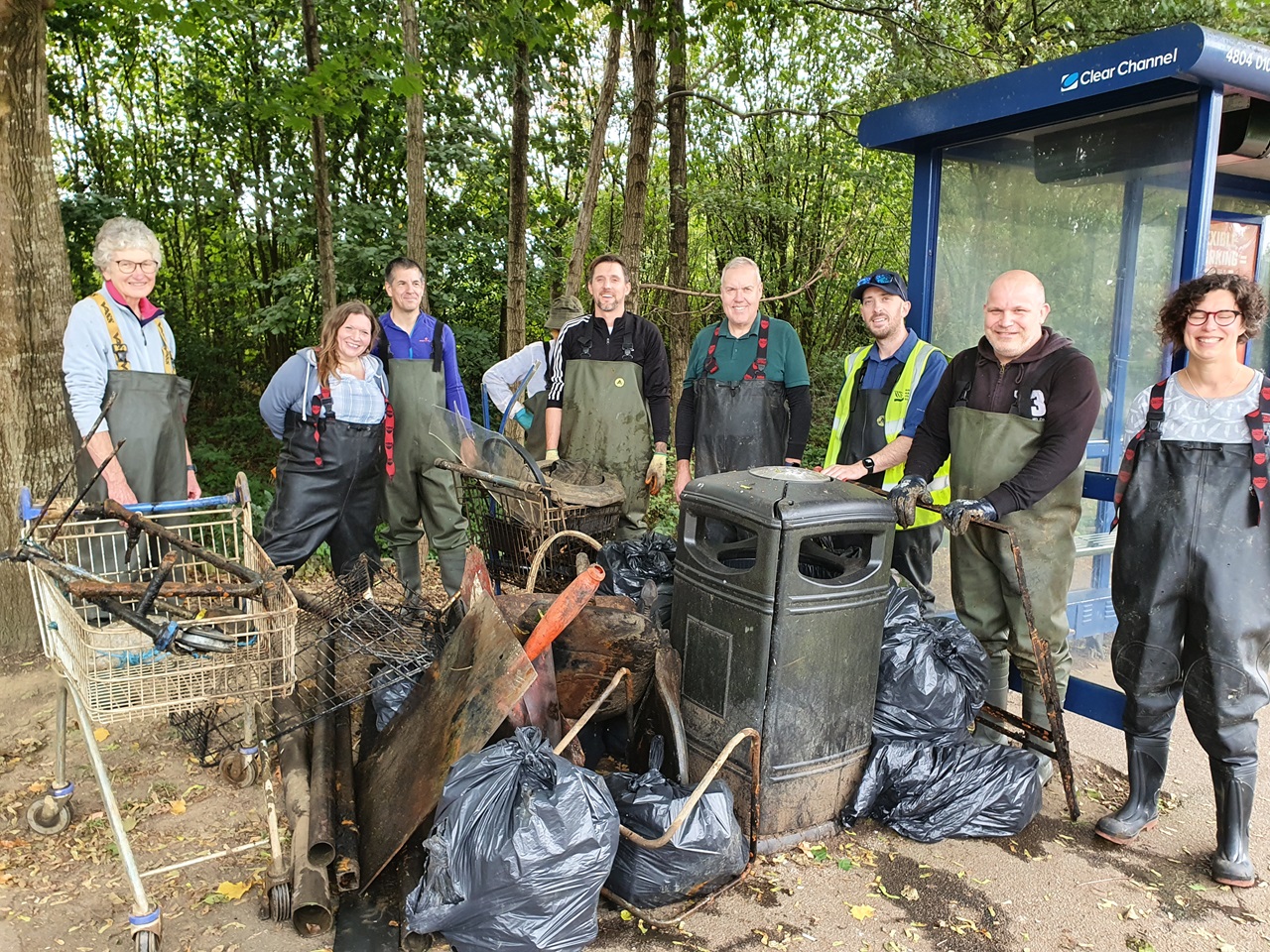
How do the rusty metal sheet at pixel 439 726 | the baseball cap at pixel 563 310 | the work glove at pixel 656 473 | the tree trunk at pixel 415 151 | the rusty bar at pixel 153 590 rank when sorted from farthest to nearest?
the tree trunk at pixel 415 151 < the baseball cap at pixel 563 310 < the work glove at pixel 656 473 < the rusty metal sheet at pixel 439 726 < the rusty bar at pixel 153 590

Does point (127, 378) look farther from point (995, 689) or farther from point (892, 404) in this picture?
point (995, 689)

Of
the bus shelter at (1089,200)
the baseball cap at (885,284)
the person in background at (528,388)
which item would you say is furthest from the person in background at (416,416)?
the bus shelter at (1089,200)

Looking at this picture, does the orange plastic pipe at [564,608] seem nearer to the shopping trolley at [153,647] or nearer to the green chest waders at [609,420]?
the shopping trolley at [153,647]

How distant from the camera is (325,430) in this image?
4191 millimetres

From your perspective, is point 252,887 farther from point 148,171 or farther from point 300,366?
point 148,171

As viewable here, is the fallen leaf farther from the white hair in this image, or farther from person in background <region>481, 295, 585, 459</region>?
person in background <region>481, 295, 585, 459</region>

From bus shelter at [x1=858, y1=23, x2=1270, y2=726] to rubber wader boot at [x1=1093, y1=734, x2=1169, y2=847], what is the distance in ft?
1.49

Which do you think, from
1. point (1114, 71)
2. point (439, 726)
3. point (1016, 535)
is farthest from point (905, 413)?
point (439, 726)

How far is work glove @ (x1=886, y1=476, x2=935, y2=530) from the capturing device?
3.38 m

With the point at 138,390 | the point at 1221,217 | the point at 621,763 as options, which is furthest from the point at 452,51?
the point at 621,763

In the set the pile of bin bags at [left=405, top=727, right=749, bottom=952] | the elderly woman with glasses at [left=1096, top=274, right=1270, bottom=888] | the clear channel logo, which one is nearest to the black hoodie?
the elderly woman with glasses at [left=1096, top=274, right=1270, bottom=888]

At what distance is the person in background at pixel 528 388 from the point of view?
4.99 meters

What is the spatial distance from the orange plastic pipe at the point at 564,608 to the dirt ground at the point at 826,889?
2.93ft

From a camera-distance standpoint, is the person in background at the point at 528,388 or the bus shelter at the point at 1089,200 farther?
the person in background at the point at 528,388
